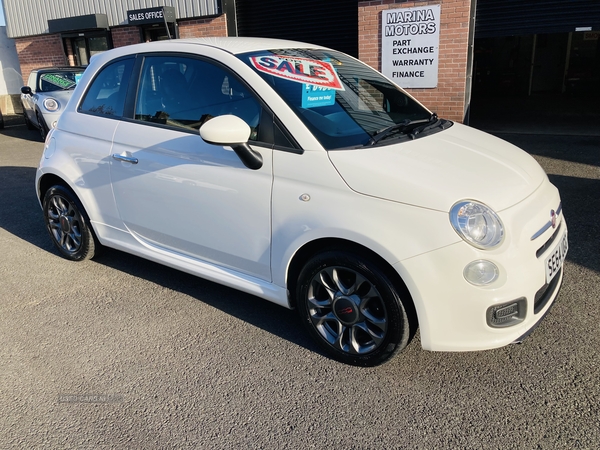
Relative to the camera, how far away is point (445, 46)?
9.40m

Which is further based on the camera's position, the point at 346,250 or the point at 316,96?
the point at 316,96

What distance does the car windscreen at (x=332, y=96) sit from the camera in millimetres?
3057

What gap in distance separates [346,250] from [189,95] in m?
1.59

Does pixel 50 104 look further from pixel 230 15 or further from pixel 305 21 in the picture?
pixel 305 21

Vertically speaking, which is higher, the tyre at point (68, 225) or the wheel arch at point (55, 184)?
the wheel arch at point (55, 184)

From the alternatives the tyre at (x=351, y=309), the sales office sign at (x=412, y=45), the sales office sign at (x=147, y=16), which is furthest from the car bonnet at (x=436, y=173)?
the sales office sign at (x=147, y=16)

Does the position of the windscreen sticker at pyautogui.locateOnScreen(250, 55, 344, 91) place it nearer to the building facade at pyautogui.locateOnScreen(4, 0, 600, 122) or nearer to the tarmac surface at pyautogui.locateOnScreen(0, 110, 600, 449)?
the tarmac surface at pyautogui.locateOnScreen(0, 110, 600, 449)

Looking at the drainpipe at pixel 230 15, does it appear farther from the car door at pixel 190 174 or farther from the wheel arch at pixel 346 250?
the wheel arch at pixel 346 250

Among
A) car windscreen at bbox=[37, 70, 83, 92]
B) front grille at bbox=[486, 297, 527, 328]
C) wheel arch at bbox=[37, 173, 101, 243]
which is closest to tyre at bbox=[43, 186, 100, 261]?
wheel arch at bbox=[37, 173, 101, 243]

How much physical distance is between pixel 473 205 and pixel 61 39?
55.0ft

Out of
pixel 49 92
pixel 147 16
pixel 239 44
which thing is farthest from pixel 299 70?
pixel 147 16

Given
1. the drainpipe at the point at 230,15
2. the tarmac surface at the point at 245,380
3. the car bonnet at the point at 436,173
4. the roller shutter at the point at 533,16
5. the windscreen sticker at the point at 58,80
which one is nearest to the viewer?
the tarmac surface at the point at 245,380

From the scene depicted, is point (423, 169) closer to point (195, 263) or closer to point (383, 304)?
point (383, 304)

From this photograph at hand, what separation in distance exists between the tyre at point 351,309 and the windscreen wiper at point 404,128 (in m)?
0.75
